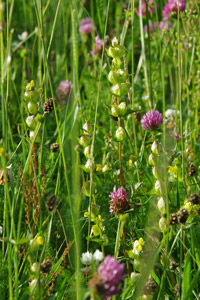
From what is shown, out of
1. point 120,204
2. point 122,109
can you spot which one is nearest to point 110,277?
point 120,204

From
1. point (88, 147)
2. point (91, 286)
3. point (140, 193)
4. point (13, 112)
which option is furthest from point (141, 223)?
point (13, 112)

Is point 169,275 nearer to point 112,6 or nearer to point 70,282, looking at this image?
point 70,282

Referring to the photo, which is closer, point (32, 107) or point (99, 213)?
point (32, 107)

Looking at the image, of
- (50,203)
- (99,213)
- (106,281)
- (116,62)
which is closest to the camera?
(106,281)

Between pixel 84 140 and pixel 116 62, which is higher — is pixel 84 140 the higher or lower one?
the lower one

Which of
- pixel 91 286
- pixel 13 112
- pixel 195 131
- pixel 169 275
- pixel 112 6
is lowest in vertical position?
pixel 169 275

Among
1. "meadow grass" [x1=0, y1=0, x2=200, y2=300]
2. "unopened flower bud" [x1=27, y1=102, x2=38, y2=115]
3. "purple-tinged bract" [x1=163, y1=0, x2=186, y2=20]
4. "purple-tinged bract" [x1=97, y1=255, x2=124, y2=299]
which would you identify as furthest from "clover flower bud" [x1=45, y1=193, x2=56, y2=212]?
"purple-tinged bract" [x1=163, y1=0, x2=186, y2=20]

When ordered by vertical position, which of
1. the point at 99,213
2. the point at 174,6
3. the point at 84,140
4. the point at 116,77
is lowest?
the point at 99,213

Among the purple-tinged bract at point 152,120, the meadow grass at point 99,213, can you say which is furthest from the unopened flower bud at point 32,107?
the purple-tinged bract at point 152,120

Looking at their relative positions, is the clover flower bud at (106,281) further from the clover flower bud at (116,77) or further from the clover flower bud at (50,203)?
the clover flower bud at (116,77)

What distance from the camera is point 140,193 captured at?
0.98 metres

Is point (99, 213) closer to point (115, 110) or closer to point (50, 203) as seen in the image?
point (115, 110)

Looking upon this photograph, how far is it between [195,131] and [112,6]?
50.7 inches

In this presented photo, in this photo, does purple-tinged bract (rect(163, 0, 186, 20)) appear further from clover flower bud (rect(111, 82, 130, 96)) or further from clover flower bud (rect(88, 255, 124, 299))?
clover flower bud (rect(88, 255, 124, 299))
